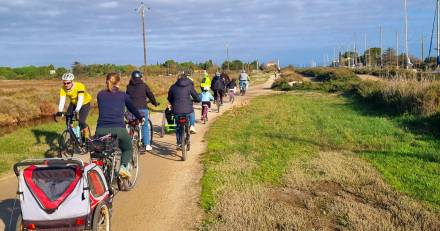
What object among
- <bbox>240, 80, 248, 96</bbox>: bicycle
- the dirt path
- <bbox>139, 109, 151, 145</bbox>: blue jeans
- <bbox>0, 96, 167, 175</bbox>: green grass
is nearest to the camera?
the dirt path

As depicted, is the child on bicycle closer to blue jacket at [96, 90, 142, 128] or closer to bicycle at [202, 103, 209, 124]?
bicycle at [202, 103, 209, 124]

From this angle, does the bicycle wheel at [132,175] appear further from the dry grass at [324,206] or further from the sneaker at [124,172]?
the dry grass at [324,206]

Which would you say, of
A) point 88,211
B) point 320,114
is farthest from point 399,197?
point 320,114

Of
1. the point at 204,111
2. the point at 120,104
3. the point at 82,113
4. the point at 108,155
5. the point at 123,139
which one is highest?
the point at 120,104

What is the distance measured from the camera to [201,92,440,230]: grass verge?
6.30 meters

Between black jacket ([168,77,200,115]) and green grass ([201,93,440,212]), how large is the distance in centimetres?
116

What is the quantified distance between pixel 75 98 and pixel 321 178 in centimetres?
536

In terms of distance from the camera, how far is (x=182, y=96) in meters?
11.3

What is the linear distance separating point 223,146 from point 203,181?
11.7 ft

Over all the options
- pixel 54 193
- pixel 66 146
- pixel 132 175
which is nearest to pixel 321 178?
pixel 132 175

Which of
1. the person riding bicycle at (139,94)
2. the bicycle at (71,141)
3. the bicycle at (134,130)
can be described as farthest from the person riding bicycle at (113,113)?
the person riding bicycle at (139,94)

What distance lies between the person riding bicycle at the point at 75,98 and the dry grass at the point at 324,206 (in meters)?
4.16

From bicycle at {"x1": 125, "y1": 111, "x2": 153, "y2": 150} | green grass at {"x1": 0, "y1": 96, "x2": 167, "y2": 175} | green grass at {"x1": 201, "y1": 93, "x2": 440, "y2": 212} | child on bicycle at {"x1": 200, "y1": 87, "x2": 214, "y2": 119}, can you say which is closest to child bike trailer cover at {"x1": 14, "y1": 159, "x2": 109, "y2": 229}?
green grass at {"x1": 201, "y1": 93, "x2": 440, "y2": 212}

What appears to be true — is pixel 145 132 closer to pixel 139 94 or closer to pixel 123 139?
pixel 139 94
